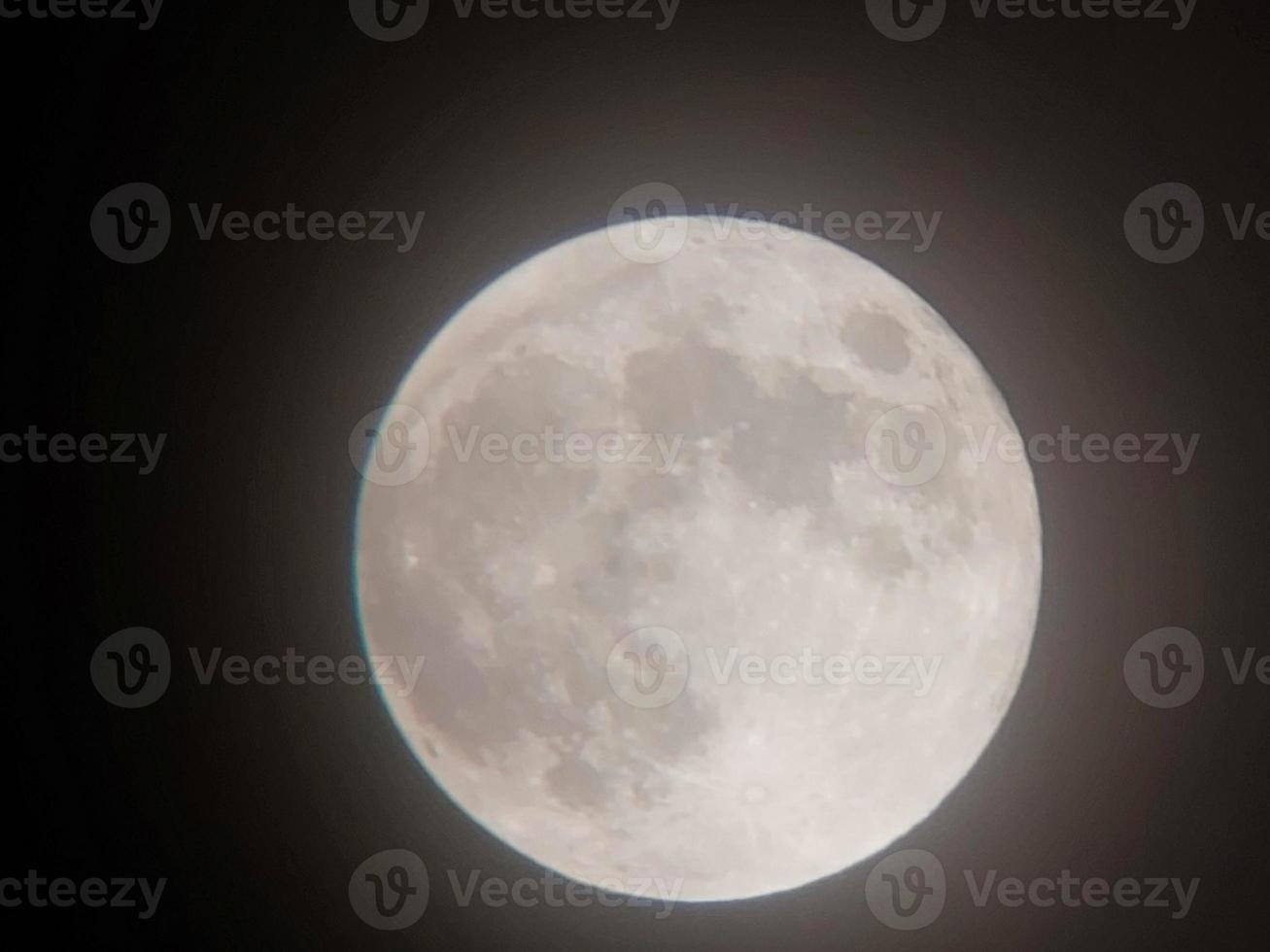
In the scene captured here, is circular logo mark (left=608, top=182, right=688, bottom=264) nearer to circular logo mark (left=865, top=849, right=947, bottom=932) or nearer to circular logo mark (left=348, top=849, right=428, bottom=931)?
circular logo mark (left=865, top=849, right=947, bottom=932)

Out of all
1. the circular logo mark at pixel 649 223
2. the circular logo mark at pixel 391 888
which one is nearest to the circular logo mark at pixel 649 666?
the circular logo mark at pixel 649 223

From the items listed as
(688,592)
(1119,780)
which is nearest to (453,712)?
(688,592)

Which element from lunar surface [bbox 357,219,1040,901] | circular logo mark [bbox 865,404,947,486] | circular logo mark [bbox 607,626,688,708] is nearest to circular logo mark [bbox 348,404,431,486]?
lunar surface [bbox 357,219,1040,901]

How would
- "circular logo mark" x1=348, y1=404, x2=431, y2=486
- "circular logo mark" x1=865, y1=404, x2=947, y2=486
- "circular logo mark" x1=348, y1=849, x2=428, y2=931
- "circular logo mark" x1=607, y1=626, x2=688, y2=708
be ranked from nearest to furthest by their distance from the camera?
"circular logo mark" x1=607, y1=626, x2=688, y2=708, "circular logo mark" x1=865, y1=404, x2=947, y2=486, "circular logo mark" x1=348, y1=404, x2=431, y2=486, "circular logo mark" x1=348, y1=849, x2=428, y2=931

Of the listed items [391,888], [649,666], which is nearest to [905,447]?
[649,666]

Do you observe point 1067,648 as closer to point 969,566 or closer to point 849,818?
point 969,566

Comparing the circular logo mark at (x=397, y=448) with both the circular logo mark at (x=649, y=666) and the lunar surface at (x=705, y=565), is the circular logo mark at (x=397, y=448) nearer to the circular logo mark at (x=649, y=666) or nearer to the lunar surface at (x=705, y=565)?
the lunar surface at (x=705, y=565)

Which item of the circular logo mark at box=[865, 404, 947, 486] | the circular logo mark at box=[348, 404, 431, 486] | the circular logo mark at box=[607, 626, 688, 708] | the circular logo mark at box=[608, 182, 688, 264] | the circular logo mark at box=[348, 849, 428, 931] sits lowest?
the circular logo mark at box=[348, 849, 428, 931]
